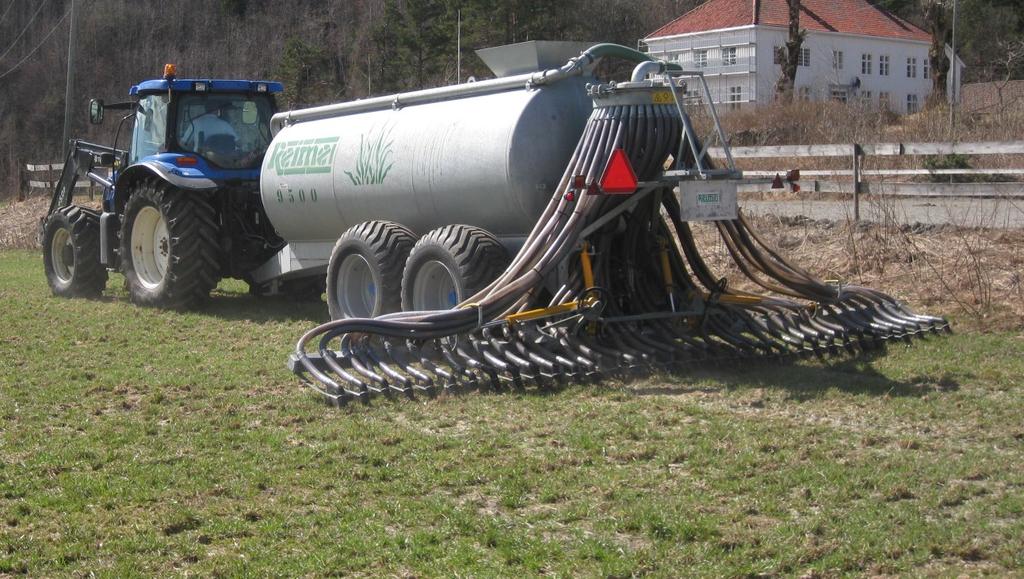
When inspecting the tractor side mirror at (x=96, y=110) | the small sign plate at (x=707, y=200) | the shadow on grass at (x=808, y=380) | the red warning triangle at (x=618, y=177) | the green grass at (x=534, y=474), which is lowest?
the green grass at (x=534, y=474)

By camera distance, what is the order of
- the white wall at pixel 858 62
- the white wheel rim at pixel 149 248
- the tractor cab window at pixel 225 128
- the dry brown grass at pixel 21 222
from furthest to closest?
the white wall at pixel 858 62 < the dry brown grass at pixel 21 222 < the white wheel rim at pixel 149 248 < the tractor cab window at pixel 225 128

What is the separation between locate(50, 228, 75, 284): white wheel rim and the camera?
602 inches

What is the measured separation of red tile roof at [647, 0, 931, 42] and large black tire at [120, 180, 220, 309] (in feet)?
130

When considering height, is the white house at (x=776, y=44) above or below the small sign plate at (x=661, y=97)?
above

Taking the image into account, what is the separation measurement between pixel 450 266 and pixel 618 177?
177 centimetres

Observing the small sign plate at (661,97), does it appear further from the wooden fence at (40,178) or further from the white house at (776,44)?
the white house at (776,44)

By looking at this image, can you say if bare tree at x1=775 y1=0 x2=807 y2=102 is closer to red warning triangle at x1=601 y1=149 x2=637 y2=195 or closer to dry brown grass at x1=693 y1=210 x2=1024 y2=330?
dry brown grass at x1=693 y1=210 x2=1024 y2=330

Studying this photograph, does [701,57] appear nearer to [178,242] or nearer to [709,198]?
[178,242]

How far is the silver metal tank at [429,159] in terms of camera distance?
927 centimetres

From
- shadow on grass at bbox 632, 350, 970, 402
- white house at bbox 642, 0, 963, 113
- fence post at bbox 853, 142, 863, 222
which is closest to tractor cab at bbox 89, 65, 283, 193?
shadow on grass at bbox 632, 350, 970, 402

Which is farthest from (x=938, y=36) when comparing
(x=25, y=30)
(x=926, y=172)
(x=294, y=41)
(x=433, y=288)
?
(x=25, y=30)

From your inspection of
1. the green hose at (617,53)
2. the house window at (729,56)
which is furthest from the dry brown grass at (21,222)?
the house window at (729,56)

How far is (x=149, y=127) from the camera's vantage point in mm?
13664

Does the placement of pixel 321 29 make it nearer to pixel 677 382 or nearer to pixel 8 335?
pixel 8 335
